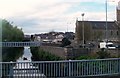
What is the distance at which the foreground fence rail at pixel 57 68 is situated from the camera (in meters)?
10.5

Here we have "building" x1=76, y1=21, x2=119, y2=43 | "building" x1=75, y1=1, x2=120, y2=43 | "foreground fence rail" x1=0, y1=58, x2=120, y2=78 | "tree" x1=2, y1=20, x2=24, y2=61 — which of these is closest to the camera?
"foreground fence rail" x1=0, y1=58, x2=120, y2=78

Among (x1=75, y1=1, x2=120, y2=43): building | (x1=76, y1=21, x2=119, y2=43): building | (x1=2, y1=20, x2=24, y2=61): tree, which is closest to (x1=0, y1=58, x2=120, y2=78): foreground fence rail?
(x1=2, y1=20, x2=24, y2=61): tree

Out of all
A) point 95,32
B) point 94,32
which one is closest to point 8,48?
point 94,32

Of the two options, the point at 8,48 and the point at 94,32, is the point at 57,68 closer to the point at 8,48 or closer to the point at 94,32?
the point at 8,48

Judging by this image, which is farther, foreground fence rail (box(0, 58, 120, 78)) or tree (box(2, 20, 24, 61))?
tree (box(2, 20, 24, 61))

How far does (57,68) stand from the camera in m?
10.8

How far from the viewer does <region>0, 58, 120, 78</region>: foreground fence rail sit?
10500 mm

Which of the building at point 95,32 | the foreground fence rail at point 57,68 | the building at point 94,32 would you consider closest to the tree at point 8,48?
the foreground fence rail at point 57,68

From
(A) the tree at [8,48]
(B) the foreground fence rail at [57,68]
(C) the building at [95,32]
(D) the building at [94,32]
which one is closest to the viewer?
(B) the foreground fence rail at [57,68]

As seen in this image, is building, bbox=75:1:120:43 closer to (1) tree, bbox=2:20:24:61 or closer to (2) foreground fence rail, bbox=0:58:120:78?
(1) tree, bbox=2:20:24:61

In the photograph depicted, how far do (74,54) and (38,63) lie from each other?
25.8m

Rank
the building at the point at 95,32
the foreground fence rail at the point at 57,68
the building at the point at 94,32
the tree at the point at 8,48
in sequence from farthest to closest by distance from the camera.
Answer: the building at the point at 94,32
the building at the point at 95,32
the tree at the point at 8,48
the foreground fence rail at the point at 57,68

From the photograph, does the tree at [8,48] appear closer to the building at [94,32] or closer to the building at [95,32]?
the building at [95,32]

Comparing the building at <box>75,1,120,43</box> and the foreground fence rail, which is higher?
the building at <box>75,1,120,43</box>
